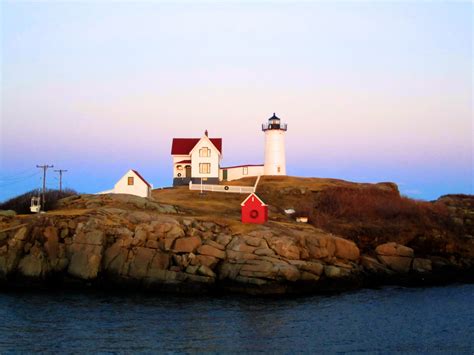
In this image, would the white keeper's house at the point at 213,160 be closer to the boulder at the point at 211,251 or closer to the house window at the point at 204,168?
the house window at the point at 204,168

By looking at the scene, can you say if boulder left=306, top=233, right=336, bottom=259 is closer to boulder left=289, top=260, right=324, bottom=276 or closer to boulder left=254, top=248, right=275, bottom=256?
boulder left=289, top=260, right=324, bottom=276

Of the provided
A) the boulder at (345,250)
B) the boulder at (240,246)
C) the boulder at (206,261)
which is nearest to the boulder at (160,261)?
the boulder at (206,261)

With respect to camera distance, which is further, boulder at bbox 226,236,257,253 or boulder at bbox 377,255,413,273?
boulder at bbox 377,255,413,273

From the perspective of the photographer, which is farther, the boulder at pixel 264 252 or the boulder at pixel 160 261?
the boulder at pixel 264 252

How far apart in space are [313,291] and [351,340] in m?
10.1

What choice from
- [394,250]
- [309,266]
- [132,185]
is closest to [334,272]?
[309,266]

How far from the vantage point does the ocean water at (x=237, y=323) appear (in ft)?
83.0

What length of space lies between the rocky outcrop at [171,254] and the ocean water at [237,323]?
76.5 inches

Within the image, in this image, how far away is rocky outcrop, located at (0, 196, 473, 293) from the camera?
3603 cm

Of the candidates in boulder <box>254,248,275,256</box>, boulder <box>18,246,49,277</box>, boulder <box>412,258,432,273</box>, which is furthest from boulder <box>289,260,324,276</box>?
boulder <box>18,246,49,277</box>

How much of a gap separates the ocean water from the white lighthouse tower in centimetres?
3366

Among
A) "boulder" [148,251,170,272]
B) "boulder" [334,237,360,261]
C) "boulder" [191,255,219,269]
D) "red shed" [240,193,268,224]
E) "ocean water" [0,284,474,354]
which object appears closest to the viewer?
"ocean water" [0,284,474,354]

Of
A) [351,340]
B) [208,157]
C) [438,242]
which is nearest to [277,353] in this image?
[351,340]

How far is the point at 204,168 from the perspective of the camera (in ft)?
207
